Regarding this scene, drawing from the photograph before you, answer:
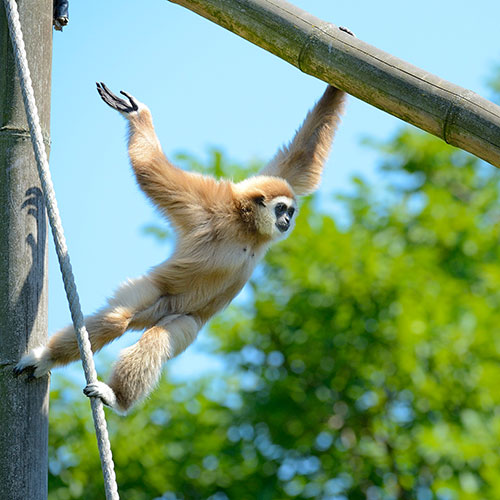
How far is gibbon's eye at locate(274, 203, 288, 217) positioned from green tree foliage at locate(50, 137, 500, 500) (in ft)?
23.3

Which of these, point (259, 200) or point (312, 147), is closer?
point (259, 200)

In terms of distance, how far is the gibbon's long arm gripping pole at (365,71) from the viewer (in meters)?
3.15

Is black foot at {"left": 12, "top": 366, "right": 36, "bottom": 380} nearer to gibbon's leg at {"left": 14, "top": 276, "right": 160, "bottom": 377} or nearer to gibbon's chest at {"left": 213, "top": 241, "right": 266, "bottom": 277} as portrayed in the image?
gibbon's leg at {"left": 14, "top": 276, "right": 160, "bottom": 377}

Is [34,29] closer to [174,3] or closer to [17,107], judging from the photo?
[17,107]

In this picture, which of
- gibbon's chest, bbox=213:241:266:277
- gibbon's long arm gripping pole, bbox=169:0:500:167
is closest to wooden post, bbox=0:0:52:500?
gibbon's long arm gripping pole, bbox=169:0:500:167

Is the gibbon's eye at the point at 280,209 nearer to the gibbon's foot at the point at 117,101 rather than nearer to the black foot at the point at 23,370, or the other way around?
the gibbon's foot at the point at 117,101

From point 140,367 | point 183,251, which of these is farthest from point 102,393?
point 183,251

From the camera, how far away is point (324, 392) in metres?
12.8

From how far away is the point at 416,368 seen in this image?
1224 centimetres

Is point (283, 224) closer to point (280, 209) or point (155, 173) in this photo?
point (280, 209)

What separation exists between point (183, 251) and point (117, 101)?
39.3 inches

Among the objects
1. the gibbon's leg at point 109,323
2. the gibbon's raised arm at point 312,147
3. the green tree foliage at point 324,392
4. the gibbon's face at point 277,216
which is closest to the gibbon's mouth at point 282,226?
the gibbon's face at point 277,216

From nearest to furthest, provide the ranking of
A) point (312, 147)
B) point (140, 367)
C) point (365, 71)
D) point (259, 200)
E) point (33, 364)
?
point (365, 71), point (33, 364), point (140, 367), point (259, 200), point (312, 147)

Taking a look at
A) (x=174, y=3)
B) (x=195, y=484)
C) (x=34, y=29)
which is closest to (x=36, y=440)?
(x=34, y=29)
